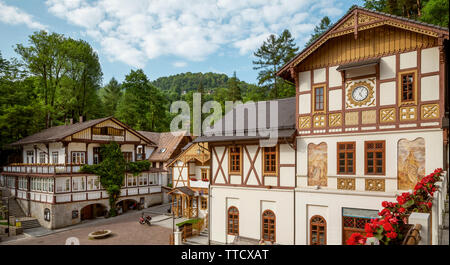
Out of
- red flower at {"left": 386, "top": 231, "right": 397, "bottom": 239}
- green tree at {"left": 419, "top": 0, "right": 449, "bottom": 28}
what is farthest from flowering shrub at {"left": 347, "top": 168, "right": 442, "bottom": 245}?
green tree at {"left": 419, "top": 0, "right": 449, "bottom": 28}

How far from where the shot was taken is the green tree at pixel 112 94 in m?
50.1

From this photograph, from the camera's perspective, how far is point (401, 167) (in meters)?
11.4

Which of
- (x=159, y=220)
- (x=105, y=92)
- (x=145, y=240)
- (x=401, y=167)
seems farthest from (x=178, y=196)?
(x=105, y=92)

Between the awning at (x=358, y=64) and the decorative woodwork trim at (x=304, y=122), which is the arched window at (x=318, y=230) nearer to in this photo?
the decorative woodwork trim at (x=304, y=122)

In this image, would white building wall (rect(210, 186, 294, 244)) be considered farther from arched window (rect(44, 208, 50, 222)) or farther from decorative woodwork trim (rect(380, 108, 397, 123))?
arched window (rect(44, 208, 50, 222))

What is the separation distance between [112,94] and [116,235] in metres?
35.9

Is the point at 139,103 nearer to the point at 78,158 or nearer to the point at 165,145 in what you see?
the point at 165,145

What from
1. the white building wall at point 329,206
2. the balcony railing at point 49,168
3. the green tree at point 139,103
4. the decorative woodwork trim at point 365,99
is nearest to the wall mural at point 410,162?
the white building wall at point 329,206

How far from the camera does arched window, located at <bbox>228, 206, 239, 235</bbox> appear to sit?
15.5m

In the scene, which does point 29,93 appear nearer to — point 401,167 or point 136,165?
point 136,165

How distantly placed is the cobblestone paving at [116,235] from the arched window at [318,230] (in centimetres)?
1117

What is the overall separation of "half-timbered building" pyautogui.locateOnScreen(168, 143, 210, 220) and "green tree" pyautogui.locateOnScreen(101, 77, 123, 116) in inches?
1076

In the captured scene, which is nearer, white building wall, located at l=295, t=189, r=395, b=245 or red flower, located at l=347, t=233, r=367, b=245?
red flower, located at l=347, t=233, r=367, b=245

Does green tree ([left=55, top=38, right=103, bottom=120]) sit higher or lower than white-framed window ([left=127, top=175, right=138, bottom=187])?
higher
